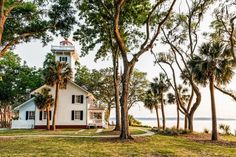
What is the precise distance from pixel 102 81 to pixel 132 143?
1440 inches

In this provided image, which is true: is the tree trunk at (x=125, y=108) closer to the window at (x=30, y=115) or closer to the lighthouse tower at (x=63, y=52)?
the window at (x=30, y=115)

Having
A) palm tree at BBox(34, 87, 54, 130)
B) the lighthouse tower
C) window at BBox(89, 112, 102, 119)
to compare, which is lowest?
window at BBox(89, 112, 102, 119)

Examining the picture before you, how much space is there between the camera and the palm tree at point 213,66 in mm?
25094

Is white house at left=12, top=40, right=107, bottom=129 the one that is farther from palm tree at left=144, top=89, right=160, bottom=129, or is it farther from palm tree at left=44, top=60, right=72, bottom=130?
palm tree at left=144, top=89, right=160, bottom=129

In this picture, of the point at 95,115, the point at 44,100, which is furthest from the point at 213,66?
the point at 95,115

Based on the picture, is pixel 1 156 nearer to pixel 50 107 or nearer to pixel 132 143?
pixel 132 143

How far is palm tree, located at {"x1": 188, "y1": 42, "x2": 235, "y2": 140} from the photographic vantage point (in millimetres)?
25094

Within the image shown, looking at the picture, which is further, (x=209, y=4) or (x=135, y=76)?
(x=135, y=76)

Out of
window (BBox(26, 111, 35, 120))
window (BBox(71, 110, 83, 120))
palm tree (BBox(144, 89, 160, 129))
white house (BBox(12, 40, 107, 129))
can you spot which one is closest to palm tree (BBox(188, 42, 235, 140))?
white house (BBox(12, 40, 107, 129))

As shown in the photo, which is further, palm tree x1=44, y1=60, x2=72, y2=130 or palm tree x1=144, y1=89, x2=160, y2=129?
palm tree x1=144, y1=89, x2=160, y2=129

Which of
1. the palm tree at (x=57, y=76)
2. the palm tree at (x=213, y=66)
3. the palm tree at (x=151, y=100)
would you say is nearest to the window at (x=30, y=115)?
the palm tree at (x=57, y=76)

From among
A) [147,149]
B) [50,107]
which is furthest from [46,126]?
[147,149]

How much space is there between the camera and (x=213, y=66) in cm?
2502

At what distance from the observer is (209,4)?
97.8 feet
